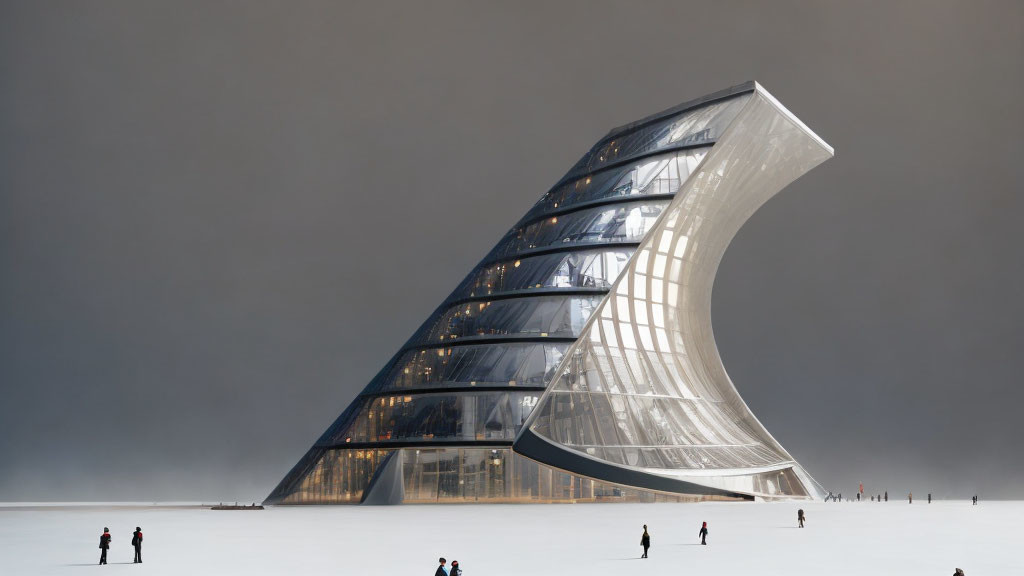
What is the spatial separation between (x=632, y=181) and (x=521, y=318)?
10114 millimetres

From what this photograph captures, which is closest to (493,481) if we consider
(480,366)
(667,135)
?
(480,366)

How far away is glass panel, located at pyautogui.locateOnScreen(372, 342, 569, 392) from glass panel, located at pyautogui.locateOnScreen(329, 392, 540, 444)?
918mm

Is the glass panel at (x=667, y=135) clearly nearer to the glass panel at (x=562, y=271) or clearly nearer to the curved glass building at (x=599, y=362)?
the curved glass building at (x=599, y=362)

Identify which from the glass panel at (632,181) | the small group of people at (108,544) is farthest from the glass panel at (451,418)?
the small group of people at (108,544)

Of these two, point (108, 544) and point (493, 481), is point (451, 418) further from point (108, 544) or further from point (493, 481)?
point (108, 544)

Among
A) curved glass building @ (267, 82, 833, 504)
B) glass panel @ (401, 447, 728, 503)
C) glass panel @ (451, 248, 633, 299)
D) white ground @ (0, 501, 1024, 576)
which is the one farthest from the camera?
glass panel @ (451, 248, 633, 299)

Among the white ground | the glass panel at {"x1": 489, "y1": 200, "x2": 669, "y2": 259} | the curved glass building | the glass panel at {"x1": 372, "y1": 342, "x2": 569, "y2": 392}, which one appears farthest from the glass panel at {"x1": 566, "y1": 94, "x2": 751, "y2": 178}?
the white ground

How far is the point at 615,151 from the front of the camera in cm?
6156

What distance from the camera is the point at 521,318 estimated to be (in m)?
54.2

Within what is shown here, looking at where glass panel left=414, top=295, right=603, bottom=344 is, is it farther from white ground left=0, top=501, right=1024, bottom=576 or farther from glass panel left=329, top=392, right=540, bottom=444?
white ground left=0, top=501, right=1024, bottom=576

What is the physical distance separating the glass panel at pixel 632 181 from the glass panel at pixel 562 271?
387cm

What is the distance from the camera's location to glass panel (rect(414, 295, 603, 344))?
53.5m

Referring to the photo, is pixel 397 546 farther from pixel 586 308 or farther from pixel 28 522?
pixel 586 308

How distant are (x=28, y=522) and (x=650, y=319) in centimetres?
3250
